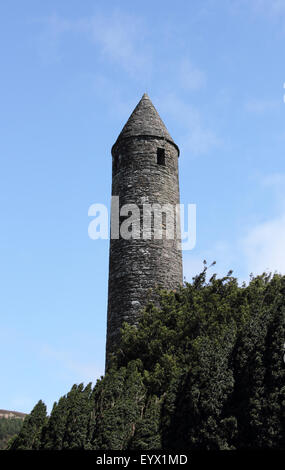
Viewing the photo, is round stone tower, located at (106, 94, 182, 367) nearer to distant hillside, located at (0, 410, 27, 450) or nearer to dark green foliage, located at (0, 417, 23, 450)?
distant hillside, located at (0, 410, 27, 450)

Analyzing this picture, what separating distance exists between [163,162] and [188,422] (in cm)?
1217

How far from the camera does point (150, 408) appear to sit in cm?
1163

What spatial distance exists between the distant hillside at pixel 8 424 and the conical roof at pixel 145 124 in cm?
6276

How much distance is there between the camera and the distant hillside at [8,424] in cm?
8096

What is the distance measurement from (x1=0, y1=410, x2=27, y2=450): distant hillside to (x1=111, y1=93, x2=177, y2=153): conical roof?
62.8 meters

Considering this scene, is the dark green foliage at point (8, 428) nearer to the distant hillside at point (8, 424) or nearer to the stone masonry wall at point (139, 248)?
the distant hillside at point (8, 424)

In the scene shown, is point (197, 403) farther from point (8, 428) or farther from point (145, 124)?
point (8, 428)

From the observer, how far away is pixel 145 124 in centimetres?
2166

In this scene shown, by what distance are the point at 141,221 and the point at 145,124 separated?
4603mm

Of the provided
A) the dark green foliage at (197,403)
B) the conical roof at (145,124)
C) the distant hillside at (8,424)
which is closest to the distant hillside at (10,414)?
the distant hillside at (8,424)

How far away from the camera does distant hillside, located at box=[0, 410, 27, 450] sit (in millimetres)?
80956

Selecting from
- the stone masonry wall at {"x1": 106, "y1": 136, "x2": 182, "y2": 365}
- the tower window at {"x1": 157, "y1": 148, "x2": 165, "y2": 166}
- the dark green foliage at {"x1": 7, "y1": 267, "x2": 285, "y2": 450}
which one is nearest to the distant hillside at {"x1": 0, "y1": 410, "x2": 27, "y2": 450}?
the stone masonry wall at {"x1": 106, "y1": 136, "x2": 182, "y2": 365}

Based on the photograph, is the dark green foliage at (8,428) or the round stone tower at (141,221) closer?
the round stone tower at (141,221)
